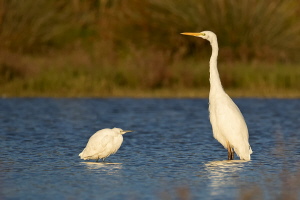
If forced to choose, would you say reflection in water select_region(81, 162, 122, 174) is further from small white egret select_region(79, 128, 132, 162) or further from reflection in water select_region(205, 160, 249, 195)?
reflection in water select_region(205, 160, 249, 195)

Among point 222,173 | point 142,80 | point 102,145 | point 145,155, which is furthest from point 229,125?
point 142,80

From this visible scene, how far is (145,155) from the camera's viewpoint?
12.7 meters

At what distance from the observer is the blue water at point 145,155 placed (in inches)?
362

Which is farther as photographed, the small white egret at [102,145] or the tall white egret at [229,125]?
the tall white egret at [229,125]

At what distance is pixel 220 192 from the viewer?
8969 millimetres

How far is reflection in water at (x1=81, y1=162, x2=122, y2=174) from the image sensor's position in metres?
10.9

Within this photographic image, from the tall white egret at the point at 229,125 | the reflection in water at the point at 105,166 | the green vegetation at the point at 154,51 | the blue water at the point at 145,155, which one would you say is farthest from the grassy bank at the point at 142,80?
the reflection in water at the point at 105,166

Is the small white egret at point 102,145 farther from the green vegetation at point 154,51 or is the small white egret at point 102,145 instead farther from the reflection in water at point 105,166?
the green vegetation at point 154,51

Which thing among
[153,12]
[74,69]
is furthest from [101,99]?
[153,12]

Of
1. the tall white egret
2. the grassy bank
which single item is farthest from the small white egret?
the grassy bank

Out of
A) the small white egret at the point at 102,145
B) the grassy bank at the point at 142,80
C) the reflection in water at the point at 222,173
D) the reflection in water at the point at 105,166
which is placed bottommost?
the reflection in water at the point at 222,173

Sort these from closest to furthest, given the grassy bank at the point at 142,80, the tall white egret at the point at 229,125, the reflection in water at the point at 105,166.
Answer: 1. the reflection in water at the point at 105,166
2. the tall white egret at the point at 229,125
3. the grassy bank at the point at 142,80

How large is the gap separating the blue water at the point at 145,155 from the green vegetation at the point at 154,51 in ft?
4.46

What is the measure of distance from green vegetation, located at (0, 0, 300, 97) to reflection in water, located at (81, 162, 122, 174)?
11.9m
